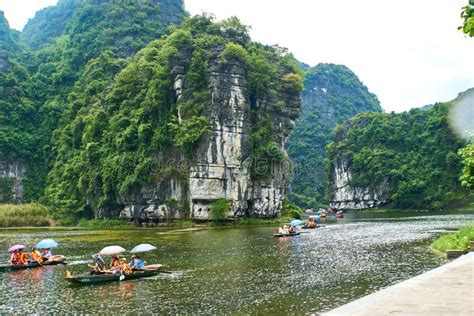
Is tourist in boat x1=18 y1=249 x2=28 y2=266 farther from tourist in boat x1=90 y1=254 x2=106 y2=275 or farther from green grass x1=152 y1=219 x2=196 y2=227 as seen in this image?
green grass x1=152 y1=219 x2=196 y2=227

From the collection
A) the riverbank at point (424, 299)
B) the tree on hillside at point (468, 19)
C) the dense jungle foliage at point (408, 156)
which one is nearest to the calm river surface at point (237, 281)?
the riverbank at point (424, 299)

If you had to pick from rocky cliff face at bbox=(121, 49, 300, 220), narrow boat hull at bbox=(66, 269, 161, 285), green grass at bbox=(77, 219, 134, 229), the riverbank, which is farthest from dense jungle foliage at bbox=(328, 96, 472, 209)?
the riverbank

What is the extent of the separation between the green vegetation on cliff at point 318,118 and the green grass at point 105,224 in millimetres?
67293

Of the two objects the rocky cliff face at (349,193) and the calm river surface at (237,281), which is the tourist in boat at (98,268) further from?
the rocky cliff face at (349,193)

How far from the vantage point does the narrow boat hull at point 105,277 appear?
22156 millimetres

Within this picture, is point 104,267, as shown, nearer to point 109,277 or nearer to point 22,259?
point 109,277

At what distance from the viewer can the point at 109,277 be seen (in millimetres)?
23016

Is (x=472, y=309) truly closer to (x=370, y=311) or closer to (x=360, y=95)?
(x=370, y=311)

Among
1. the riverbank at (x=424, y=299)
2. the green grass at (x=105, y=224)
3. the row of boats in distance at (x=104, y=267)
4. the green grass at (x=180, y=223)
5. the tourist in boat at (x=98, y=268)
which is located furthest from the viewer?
the green grass at (x=105, y=224)

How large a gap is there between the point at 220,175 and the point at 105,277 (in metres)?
40.1

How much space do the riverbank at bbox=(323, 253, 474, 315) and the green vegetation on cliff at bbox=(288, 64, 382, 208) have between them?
117295 millimetres

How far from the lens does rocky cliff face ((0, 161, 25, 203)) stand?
8731cm

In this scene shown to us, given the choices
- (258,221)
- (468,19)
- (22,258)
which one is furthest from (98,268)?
(258,221)

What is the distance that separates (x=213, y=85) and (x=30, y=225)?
33323 mm
